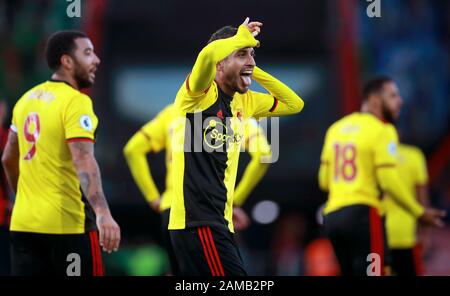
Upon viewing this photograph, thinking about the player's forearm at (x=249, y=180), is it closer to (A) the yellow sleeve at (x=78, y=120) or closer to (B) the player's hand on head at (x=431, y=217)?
(B) the player's hand on head at (x=431, y=217)

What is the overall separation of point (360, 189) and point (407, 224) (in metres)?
2.23

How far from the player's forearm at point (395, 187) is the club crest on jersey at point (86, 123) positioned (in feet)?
11.2

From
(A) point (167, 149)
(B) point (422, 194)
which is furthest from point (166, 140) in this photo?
(B) point (422, 194)

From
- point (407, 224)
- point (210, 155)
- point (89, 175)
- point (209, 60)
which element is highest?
point (209, 60)

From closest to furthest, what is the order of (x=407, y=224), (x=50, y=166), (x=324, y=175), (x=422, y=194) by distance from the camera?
(x=50, y=166) → (x=324, y=175) → (x=407, y=224) → (x=422, y=194)

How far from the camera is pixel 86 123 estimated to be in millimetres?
7172

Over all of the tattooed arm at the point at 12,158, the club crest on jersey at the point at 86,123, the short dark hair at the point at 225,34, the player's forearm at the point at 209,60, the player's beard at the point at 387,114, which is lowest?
the tattooed arm at the point at 12,158

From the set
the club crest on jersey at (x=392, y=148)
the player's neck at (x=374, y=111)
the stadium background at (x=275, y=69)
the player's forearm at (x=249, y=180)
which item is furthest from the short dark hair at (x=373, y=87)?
the stadium background at (x=275, y=69)

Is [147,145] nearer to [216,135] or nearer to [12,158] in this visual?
[12,158]

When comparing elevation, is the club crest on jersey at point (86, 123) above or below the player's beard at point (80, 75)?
below

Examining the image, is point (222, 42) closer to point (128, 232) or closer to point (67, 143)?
point (67, 143)

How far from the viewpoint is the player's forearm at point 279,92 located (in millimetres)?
7516

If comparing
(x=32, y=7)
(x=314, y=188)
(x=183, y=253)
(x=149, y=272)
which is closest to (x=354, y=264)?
(x=183, y=253)

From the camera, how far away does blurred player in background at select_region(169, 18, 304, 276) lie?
6637 millimetres
